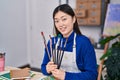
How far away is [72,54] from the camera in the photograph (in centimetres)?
139

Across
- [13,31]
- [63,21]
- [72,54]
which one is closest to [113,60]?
[72,54]

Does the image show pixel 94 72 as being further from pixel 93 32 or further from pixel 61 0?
pixel 61 0

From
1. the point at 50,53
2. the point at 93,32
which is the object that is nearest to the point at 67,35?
the point at 50,53

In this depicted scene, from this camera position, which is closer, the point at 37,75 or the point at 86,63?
the point at 86,63

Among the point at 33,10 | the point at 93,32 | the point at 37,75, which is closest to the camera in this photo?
the point at 37,75

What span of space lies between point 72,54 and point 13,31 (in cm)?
278

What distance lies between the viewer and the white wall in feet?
12.3

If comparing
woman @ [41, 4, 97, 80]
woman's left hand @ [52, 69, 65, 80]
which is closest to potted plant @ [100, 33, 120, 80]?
woman @ [41, 4, 97, 80]

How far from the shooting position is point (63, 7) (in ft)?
4.52

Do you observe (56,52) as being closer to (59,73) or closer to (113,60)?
(59,73)

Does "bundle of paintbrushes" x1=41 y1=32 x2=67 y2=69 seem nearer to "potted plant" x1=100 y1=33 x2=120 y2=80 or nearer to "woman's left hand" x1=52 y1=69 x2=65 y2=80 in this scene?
"woman's left hand" x1=52 y1=69 x2=65 y2=80

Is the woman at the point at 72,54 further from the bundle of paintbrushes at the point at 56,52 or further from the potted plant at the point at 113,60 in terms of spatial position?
the potted plant at the point at 113,60

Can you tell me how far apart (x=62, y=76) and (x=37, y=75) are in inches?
12.3

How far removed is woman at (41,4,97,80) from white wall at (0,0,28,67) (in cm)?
254
